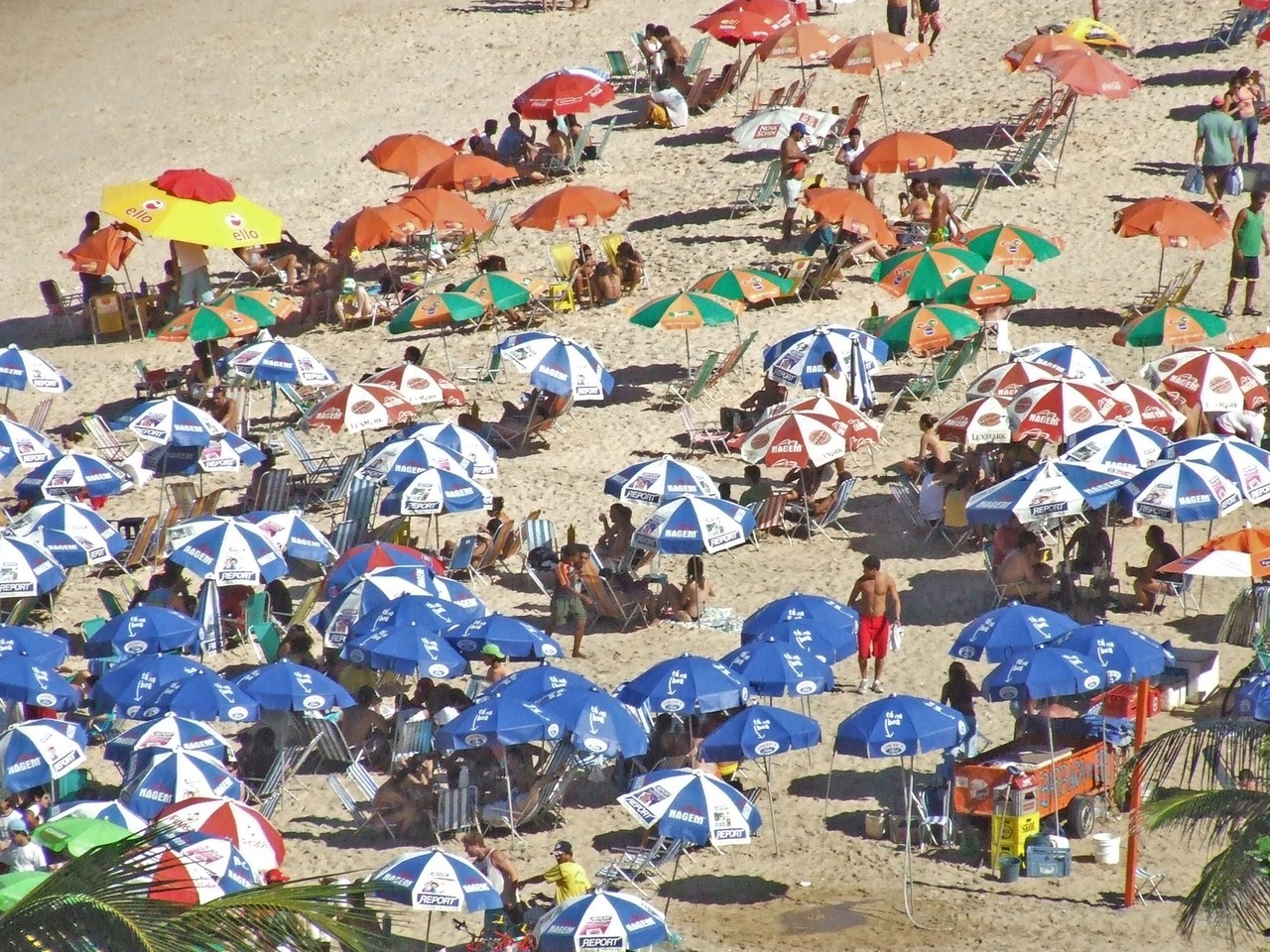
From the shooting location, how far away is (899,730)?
13.2 metres

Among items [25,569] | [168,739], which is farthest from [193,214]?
[168,739]

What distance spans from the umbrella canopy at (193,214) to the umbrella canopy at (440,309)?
259cm

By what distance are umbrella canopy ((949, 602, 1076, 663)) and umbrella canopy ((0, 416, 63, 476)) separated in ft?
30.8

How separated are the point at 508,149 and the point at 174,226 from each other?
6.35 metres

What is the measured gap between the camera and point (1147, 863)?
13328 millimetres

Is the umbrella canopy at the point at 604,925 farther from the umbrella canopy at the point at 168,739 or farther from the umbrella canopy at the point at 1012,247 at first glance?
the umbrella canopy at the point at 1012,247

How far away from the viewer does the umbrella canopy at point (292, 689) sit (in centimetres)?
1426

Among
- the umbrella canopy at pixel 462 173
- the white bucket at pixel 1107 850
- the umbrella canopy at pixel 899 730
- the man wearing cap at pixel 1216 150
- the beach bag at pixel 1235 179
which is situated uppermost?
the umbrella canopy at pixel 462 173

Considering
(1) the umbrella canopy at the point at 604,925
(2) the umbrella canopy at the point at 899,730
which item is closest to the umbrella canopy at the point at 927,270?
(2) the umbrella canopy at the point at 899,730

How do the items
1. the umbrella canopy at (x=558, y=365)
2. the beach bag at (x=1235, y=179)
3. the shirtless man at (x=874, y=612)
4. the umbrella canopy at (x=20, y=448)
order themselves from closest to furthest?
the shirtless man at (x=874, y=612) → the umbrella canopy at (x=20, y=448) → the umbrella canopy at (x=558, y=365) → the beach bag at (x=1235, y=179)

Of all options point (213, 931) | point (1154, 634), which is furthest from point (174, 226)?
point (213, 931)

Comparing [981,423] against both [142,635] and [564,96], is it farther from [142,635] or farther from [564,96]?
[564,96]

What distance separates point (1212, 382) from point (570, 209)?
848cm

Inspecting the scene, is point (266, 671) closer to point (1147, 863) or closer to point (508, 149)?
point (1147, 863)
